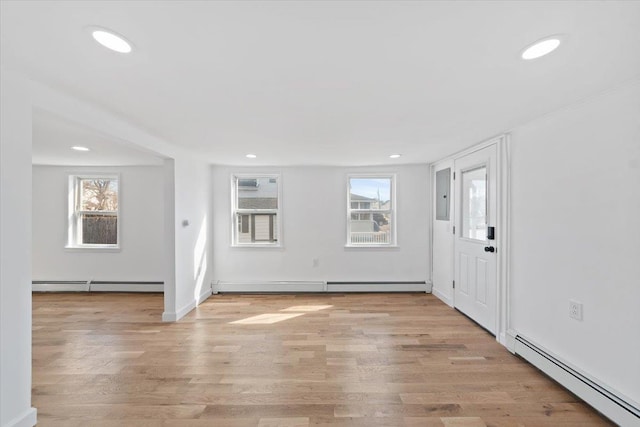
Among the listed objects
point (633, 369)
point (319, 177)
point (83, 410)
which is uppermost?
point (319, 177)

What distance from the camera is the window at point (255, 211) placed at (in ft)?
16.8

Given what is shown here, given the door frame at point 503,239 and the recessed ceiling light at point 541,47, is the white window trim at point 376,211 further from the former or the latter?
the recessed ceiling light at point 541,47

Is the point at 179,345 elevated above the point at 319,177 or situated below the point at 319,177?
below

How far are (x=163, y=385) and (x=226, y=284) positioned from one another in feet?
8.62

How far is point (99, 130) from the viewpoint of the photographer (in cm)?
239

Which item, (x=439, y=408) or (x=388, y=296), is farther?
(x=388, y=296)

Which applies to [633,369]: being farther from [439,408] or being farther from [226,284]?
[226,284]

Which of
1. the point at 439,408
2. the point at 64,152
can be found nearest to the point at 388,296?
the point at 439,408

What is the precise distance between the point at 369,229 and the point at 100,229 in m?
4.80

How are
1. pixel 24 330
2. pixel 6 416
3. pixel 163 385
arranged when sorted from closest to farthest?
pixel 6 416 < pixel 24 330 < pixel 163 385

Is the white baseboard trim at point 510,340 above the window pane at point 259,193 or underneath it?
underneath

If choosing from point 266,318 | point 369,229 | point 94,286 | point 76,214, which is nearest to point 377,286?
point 369,229

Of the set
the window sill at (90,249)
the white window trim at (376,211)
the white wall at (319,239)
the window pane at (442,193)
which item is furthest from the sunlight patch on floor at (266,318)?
the window sill at (90,249)

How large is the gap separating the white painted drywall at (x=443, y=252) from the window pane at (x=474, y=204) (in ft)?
1.04
